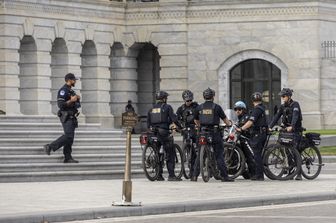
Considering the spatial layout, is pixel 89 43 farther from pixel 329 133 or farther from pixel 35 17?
pixel 329 133

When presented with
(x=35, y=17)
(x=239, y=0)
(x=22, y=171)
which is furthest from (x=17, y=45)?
(x=22, y=171)

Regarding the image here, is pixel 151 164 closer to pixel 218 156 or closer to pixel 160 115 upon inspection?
pixel 160 115

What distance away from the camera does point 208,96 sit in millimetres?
28875

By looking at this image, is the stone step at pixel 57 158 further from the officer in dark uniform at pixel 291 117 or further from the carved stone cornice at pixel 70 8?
the carved stone cornice at pixel 70 8

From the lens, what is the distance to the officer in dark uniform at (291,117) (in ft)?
95.1

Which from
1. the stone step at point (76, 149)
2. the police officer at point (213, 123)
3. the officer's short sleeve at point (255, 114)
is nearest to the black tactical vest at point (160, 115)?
the police officer at point (213, 123)

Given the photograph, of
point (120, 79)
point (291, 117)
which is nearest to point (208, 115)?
point (291, 117)

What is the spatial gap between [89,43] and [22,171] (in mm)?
25582

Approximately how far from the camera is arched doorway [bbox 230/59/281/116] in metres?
54.5

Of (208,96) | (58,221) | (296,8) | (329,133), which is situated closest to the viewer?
(58,221)

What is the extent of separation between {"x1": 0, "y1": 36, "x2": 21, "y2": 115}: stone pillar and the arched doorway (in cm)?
859

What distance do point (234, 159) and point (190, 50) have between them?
86.4 ft

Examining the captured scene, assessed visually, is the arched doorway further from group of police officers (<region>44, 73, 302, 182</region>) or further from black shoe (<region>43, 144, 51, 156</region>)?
group of police officers (<region>44, 73, 302, 182</region>)

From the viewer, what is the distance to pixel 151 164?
29250 millimetres
